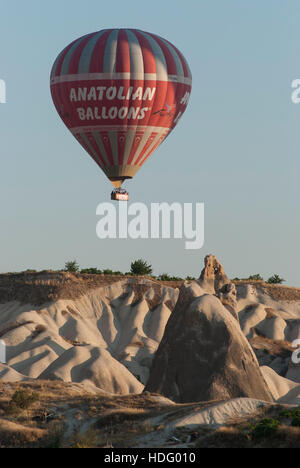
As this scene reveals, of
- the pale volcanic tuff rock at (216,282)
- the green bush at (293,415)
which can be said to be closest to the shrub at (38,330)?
the pale volcanic tuff rock at (216,282)

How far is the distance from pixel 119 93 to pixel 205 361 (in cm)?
2423

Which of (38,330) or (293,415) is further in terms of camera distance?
(38,330)

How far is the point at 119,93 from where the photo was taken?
82125 millimetres

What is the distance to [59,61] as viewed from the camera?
84.4m

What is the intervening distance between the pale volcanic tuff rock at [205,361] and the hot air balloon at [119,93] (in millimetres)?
19984

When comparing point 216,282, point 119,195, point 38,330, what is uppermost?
point 119,195

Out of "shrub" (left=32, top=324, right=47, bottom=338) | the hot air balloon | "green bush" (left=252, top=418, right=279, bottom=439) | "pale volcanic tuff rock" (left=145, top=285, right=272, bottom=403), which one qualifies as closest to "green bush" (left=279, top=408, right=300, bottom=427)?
"green bush" (left=252, top=418, right=279, bottom=439)

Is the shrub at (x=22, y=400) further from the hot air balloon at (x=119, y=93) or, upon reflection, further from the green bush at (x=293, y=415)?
the hot air balloon at (x=119, y=93)

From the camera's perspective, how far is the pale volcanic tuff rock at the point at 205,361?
6419 centimetres

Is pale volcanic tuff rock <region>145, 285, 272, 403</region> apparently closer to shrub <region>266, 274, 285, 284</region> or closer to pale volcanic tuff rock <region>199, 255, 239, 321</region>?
pale volcanic tuff rock <region>199, 255, 239, 321</region>

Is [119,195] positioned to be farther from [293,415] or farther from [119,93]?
[293,415]

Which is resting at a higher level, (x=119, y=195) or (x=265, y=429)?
(x=119, y=195)

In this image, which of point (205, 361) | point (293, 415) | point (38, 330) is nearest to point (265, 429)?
point (293, 415)
